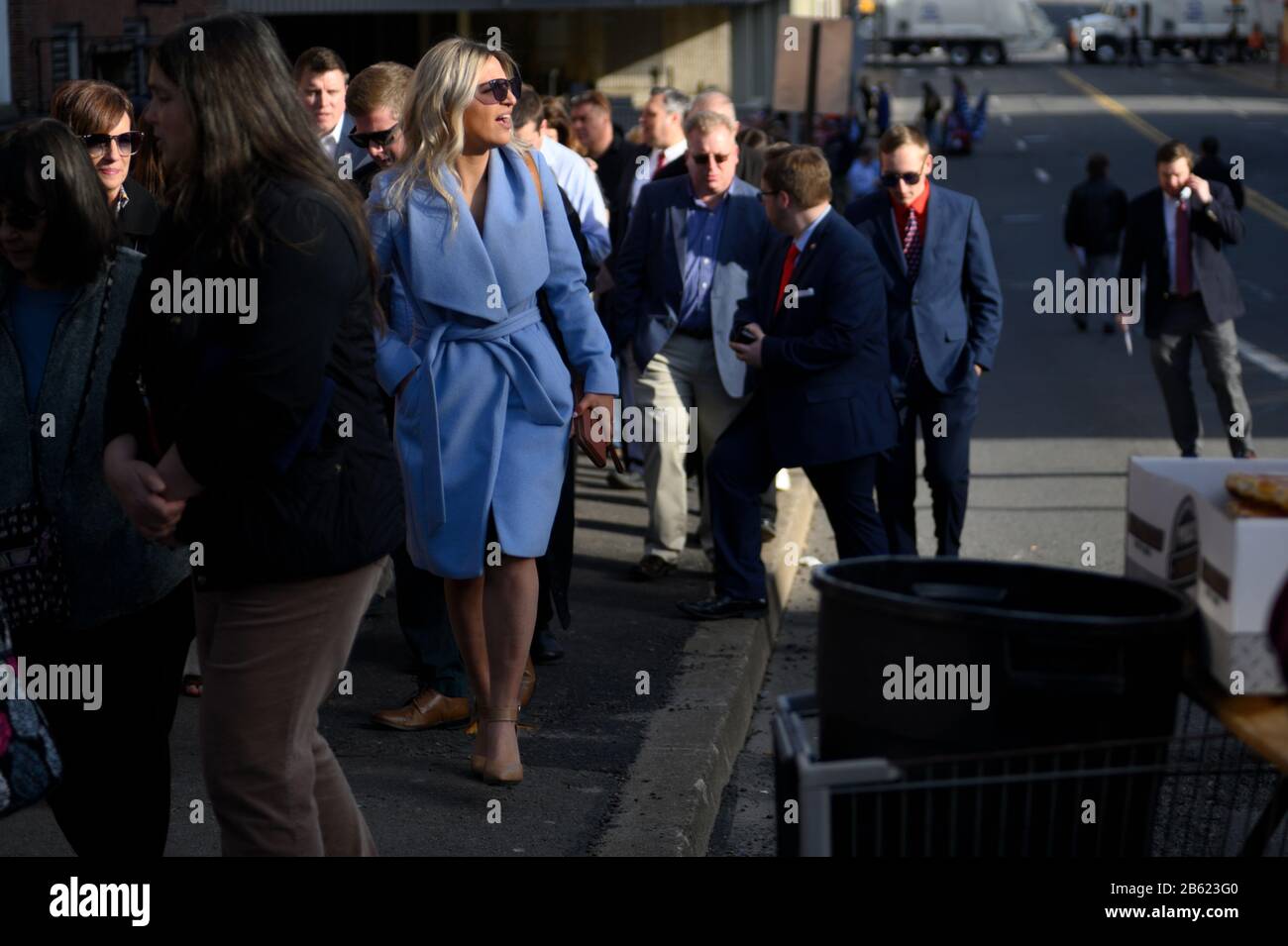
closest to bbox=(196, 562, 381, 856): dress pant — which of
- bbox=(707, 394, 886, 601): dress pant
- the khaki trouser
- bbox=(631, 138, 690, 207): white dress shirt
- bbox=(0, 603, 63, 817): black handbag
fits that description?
bbox=(0, 603, 63, 817): black handbag

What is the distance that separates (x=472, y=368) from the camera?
5227 mm

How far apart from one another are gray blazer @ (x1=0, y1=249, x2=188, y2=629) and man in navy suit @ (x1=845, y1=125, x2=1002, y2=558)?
4331mm

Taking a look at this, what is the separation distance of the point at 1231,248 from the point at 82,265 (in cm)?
2347

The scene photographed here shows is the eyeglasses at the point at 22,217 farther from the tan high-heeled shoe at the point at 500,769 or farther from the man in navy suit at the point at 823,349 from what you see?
the man in navy suit at the point at 823,349

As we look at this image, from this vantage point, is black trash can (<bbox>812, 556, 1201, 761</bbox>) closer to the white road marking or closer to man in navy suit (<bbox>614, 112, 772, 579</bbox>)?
man in navy suit (<bbox>614, 112, 772, 579</bbox>)

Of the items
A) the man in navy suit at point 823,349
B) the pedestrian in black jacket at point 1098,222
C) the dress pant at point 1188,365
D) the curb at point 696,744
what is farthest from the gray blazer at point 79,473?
the pedestrian in black jacket at point 1098,222

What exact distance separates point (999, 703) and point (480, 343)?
259 cm

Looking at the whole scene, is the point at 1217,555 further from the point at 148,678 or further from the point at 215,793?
the point at 148,678

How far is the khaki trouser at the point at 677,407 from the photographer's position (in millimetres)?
8266

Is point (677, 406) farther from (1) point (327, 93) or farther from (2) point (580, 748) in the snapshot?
(2) point (580, 748)

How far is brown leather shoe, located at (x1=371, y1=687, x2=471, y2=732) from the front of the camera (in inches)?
242

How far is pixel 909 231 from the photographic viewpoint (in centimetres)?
781

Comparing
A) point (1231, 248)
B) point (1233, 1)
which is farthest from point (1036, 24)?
point (1231, 248)

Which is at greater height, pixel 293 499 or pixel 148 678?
pixel 293 499
